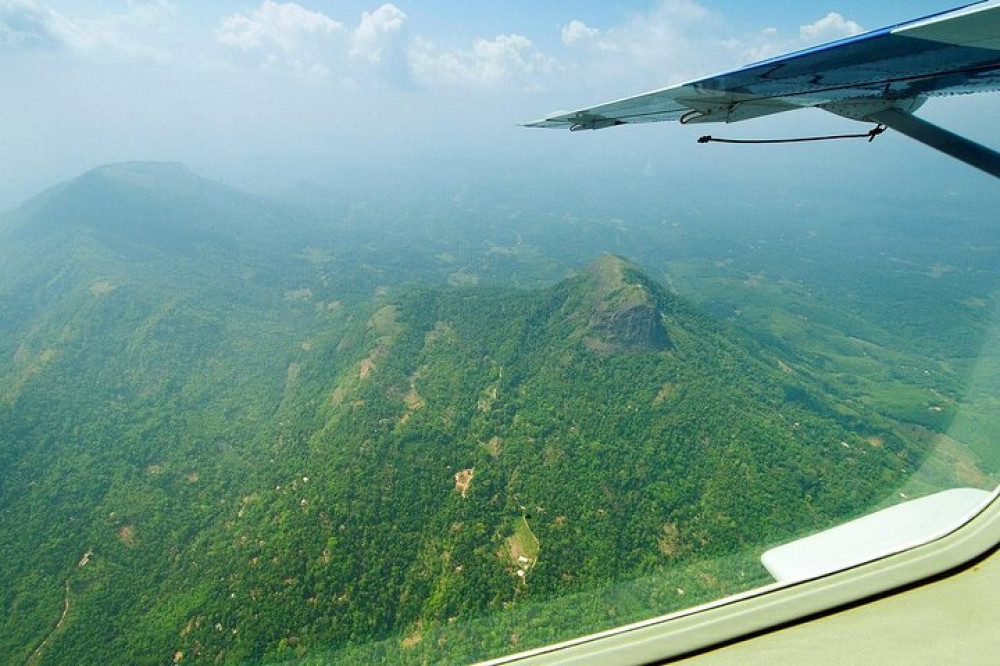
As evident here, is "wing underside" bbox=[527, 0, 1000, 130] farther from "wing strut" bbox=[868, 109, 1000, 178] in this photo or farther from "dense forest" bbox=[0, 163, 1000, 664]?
"dense forest" bbox=[0, 163, 1000, 664]

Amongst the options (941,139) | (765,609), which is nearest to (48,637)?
(765,609)

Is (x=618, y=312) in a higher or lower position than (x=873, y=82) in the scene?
lower

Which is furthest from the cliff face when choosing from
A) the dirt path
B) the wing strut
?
the dirt path

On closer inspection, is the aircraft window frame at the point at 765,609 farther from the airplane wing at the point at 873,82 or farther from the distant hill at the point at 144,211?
the distant hill at the point at 144,211

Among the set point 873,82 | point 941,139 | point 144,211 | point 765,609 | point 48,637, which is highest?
point 873,82

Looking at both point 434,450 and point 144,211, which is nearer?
point 434,450

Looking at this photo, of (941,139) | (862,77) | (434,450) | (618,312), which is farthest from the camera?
(618,312)

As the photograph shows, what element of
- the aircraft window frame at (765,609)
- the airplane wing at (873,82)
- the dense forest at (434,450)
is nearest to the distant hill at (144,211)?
the dense forest at (434,450)

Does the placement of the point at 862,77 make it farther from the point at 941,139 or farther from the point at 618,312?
the point at 618,312

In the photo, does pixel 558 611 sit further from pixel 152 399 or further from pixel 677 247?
pixel 677 247
